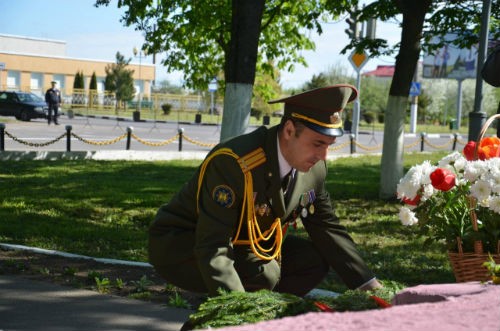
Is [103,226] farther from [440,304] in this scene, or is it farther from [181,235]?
[440,304]

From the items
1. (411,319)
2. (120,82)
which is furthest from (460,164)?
(120,82)

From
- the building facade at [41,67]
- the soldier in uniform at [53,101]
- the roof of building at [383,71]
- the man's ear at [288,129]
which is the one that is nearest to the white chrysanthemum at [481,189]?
the man's ear at [288,129]

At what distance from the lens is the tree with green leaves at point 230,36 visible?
9891 mm

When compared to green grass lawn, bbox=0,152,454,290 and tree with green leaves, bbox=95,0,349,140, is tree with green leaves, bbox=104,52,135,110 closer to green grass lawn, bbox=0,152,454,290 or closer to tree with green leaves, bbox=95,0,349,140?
tree with green leaves, bbox=95,0,349,140

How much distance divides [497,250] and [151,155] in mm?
16701

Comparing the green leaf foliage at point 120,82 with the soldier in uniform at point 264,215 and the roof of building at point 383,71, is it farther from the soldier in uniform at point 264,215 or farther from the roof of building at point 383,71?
the soldier in uniform at point 264,215

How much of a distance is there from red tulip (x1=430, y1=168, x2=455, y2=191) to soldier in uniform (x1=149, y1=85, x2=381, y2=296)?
502 millimetres

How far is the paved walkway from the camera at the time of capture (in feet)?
17.2

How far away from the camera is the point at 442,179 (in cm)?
328

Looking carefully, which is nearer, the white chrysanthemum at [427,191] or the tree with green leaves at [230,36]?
the white chrysanthemum at [427,191]

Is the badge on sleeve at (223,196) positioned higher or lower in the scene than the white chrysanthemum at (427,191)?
lower

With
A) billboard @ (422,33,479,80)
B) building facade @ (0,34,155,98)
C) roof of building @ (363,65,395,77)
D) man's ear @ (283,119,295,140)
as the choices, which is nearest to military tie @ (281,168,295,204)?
man's ear @ (283,119,295,140)

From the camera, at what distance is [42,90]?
219 feet

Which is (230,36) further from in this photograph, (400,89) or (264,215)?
(264,215)
